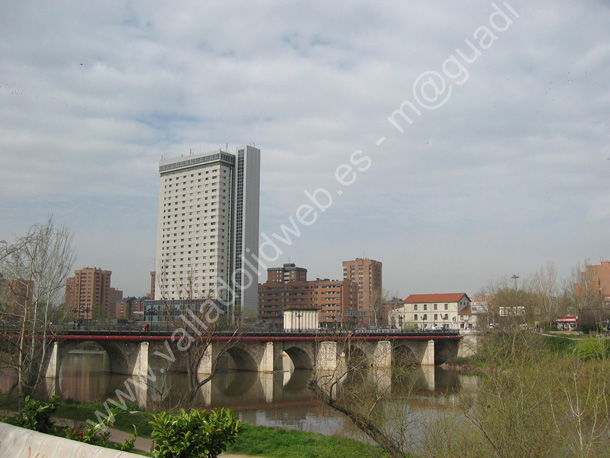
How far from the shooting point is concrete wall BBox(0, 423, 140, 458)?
7309 mm

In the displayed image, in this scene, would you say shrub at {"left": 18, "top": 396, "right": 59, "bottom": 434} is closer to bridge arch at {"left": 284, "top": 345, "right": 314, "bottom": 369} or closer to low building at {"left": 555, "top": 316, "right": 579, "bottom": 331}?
bridge arch at {"left": 284, "top": 345, "right": 314, "bottom": 369}

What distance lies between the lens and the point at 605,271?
10412cm

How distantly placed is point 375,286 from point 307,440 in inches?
5361

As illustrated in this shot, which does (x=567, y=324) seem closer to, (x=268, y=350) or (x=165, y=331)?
(x=268, y=350)

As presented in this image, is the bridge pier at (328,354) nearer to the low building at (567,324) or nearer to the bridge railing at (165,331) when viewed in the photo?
the bridge railing at (165,331)

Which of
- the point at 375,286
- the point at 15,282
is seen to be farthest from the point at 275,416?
the point at 375,286

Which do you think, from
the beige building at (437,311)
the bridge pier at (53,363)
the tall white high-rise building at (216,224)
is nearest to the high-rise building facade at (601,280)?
the beige building at (437,311)

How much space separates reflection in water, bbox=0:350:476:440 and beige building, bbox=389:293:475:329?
111 ft

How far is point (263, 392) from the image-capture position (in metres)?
41.2

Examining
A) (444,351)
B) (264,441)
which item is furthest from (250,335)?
(264,441)

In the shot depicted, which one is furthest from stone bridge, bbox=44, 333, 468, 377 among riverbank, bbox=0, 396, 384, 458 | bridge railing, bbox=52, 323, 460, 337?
riverbank, bbox=0, 396, 384, 458

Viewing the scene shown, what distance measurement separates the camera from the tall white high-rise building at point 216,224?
114062 mm

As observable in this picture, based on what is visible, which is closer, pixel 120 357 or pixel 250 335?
pixel 120 357

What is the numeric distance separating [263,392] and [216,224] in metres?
76.6
